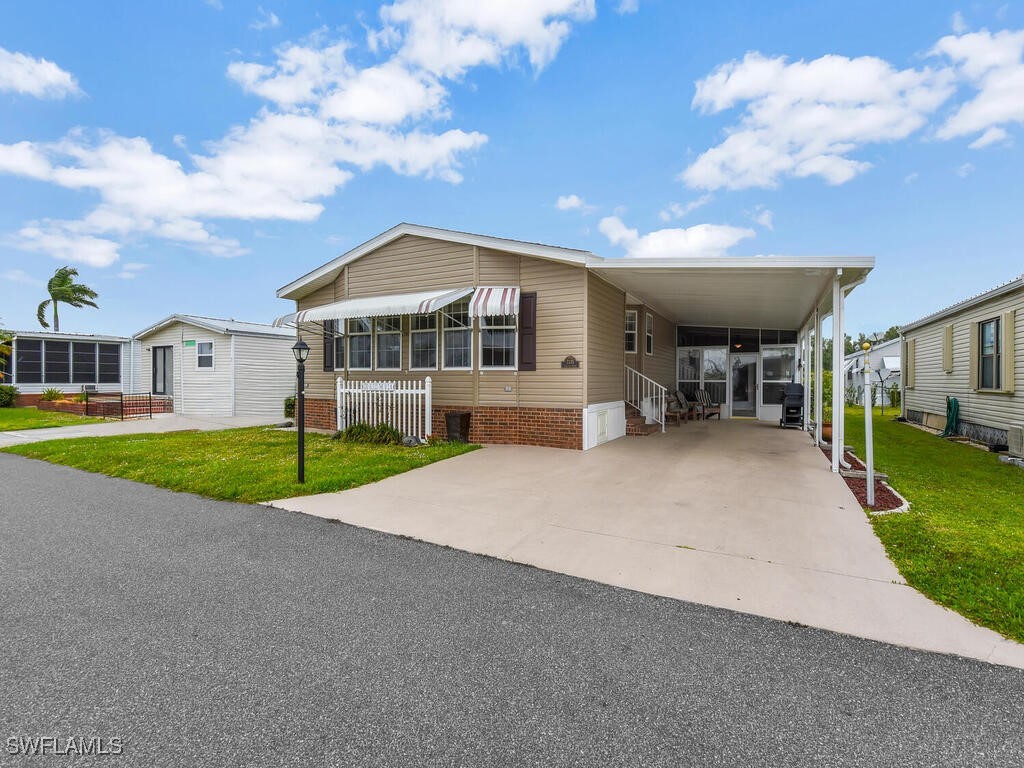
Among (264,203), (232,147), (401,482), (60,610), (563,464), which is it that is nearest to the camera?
(60,610)

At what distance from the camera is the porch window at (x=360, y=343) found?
11688mm

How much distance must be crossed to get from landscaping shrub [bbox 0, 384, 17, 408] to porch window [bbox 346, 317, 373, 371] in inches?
701

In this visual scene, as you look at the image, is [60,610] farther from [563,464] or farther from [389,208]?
[389,208]

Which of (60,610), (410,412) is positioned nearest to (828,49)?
(410,412)

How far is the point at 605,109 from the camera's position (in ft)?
48.3

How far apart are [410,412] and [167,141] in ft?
60.5

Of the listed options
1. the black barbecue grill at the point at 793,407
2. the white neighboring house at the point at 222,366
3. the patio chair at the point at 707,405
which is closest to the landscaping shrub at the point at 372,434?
the white neighboring house at the point at 222,366

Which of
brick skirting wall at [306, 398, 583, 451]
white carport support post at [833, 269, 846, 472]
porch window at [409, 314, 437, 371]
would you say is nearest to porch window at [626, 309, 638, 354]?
brick skirting wall at [306, 398, 583, 451]

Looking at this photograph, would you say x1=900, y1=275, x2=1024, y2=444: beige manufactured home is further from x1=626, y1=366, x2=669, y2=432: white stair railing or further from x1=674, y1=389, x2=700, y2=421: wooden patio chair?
x1=626, y1=366, x2=669, y2=432: white stair railing

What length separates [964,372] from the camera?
472 inches

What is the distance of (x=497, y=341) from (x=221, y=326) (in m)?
11.9

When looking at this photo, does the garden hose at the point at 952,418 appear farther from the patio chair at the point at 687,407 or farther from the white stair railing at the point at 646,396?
the white stair railing at the point at 646,396

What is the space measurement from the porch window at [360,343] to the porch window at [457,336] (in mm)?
2295

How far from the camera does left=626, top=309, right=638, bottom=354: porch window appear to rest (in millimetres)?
12391
